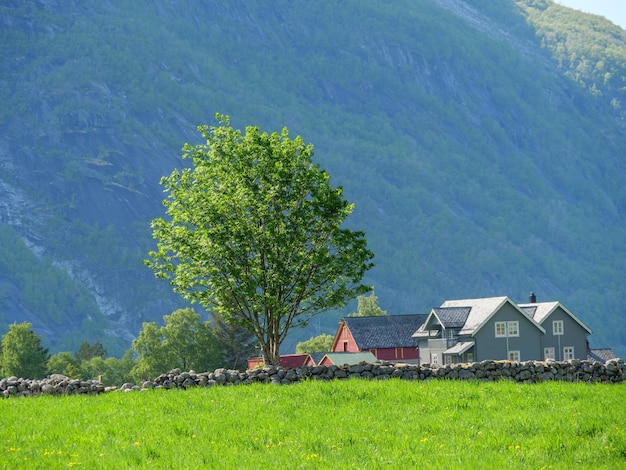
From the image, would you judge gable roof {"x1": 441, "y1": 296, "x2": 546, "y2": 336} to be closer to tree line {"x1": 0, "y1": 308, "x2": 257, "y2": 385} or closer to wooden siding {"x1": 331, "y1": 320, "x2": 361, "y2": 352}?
wooden siding {"x1": 331, "y1": 320, "x2": 361, "y2": 352}

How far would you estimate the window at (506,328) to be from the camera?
3782 inches

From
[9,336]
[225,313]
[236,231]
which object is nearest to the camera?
[236,231]

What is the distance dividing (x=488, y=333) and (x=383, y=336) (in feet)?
102

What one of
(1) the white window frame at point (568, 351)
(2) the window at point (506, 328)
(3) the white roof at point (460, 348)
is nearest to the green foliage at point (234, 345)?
(3) the white roof at point (460, 348)

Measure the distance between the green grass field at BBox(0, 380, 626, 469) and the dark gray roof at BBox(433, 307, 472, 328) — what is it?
225 ft

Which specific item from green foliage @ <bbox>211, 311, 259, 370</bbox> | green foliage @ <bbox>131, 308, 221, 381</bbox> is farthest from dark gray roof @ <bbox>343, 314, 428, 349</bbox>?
green foliage @ <bbox>131, 308, 221, 381</bbox>

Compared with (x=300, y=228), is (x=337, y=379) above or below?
below

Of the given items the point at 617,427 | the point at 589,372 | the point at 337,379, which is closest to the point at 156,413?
the point at 337,379

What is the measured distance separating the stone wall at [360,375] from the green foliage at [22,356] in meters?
89.1

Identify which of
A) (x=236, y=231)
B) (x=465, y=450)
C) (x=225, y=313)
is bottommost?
(x=465, y=450)

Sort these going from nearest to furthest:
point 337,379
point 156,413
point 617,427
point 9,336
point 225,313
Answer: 1. point 617,427
2. point 156,413
3. point 337,379
4. point 225,313
5. point 9,336

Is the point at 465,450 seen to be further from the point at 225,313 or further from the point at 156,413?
the point at 225,313

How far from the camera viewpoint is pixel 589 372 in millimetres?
34625

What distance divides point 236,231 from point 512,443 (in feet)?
82.4
